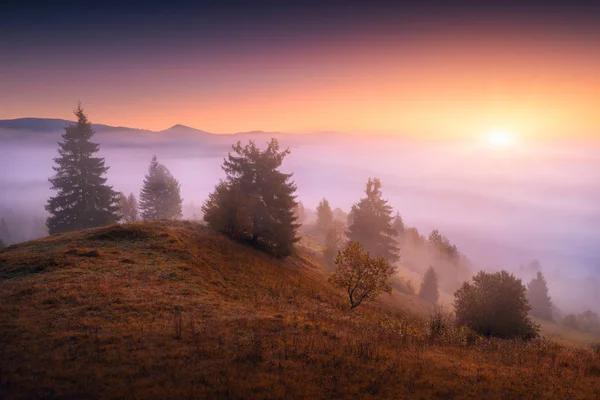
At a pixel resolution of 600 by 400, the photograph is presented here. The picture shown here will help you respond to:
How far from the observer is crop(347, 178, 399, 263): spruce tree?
56344 mm

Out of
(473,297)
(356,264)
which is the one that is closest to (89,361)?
(356,264)

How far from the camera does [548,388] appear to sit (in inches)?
375

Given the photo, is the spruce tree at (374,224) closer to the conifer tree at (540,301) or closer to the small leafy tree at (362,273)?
the small leafy tree at (362,273)

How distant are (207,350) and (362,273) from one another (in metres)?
14.5

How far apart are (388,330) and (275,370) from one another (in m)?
7.45

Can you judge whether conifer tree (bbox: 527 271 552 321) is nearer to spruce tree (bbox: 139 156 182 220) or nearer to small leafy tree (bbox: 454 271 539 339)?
small leafy tree (bbox: 454 271 539 339)

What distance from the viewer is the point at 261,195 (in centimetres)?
3444

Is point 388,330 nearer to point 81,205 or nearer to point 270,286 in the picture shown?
point 270,286

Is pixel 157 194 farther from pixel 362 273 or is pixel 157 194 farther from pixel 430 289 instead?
pixel 430 289

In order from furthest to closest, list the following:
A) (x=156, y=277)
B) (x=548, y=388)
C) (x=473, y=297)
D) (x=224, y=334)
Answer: (x=473, y=297) < (x=156, y=277) < (x=224, y=334) < (x=548, y=388)

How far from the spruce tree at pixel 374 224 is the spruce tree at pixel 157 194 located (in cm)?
4022

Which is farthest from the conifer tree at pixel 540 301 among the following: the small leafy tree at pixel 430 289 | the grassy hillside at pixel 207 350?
the grassy hillside at pixel 207 350

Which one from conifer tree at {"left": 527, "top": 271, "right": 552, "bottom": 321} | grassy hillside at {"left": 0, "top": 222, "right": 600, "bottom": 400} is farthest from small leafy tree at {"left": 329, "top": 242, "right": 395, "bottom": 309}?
conifer tree at {"left": 527, "top": 271, "right": 552, "bottom": 321}

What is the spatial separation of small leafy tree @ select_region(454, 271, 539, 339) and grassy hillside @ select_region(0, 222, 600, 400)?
13.4m
